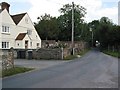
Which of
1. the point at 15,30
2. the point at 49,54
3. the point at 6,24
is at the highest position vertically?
the point at 6,24

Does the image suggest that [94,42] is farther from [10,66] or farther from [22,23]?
[10,66]

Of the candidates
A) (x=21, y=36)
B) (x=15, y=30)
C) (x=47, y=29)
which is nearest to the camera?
(x=21, y=36)

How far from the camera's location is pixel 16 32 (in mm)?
51312

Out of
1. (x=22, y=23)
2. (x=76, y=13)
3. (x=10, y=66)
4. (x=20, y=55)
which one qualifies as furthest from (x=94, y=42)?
(x=10, y=66)

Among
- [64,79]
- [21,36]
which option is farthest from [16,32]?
[64,79]

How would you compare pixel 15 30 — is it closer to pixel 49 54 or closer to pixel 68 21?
pixel 49 54

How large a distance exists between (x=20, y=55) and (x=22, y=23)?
16.5 m

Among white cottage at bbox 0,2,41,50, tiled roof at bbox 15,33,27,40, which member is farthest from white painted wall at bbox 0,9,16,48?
tiled roof at bbox 15,33,27,40

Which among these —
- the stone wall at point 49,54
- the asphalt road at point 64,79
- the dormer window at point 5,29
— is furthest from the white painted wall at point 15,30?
the asphalt road at point 64,79

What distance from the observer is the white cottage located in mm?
46938

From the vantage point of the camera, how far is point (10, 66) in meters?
20.1

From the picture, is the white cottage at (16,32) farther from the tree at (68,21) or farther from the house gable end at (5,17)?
the tree at (68,21)

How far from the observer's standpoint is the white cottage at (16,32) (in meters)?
46.9

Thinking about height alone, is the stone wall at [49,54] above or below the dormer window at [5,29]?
below
